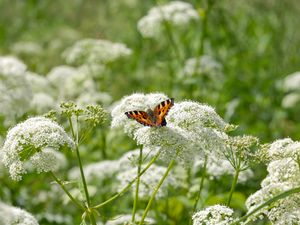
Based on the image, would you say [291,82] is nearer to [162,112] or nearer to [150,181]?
[150,181]

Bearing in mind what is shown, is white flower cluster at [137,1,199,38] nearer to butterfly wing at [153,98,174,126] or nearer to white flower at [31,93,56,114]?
white flower at [31,93,56,114]

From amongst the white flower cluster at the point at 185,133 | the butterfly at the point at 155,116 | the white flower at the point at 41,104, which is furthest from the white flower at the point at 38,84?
the butterfly at the point at 155,116

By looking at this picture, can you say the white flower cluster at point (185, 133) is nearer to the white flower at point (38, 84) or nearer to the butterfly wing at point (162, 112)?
the butterfly wing at point (162, 112)

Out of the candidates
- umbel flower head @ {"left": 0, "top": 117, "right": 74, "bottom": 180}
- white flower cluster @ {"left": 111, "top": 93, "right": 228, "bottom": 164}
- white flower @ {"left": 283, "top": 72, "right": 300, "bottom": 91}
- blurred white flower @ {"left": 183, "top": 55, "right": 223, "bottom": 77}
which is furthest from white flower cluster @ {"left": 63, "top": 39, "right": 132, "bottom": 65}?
umbel flower head @ {"left": 0, "top": 117, "right": 74, "bottom": 180}

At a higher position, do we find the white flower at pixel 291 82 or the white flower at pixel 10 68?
the white flower at pixel 291 82

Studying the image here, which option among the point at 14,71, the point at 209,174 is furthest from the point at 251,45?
the point at 209,174

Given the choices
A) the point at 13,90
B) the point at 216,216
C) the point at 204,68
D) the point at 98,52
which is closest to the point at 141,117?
the point at 216,216
